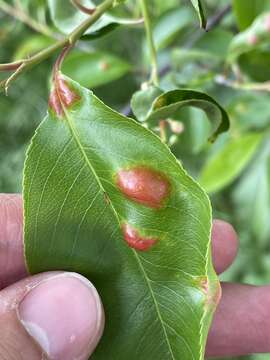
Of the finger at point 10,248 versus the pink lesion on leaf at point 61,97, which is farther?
the finger at point 10,248

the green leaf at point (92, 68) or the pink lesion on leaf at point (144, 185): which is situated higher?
the pink lesion on leaf at point (144, 185)

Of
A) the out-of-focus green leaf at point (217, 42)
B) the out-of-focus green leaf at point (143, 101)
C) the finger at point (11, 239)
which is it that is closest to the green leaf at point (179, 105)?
the out-of-focus green leaf at point (143, 101)

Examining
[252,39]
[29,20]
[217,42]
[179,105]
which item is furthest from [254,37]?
[29,20]

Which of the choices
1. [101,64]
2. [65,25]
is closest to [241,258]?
[101,64]

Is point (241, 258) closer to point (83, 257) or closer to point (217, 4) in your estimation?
point (217, 4)

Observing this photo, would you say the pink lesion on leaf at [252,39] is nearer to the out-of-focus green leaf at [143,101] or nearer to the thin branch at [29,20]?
the out-of-focus green leaf at [143,101]

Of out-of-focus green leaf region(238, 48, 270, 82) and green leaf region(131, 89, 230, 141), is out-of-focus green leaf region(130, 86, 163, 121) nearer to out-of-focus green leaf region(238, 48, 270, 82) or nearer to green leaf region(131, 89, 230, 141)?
green leaf region(131, 89, 230, 141)

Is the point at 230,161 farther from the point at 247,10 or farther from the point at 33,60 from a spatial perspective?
the point at 33,60
